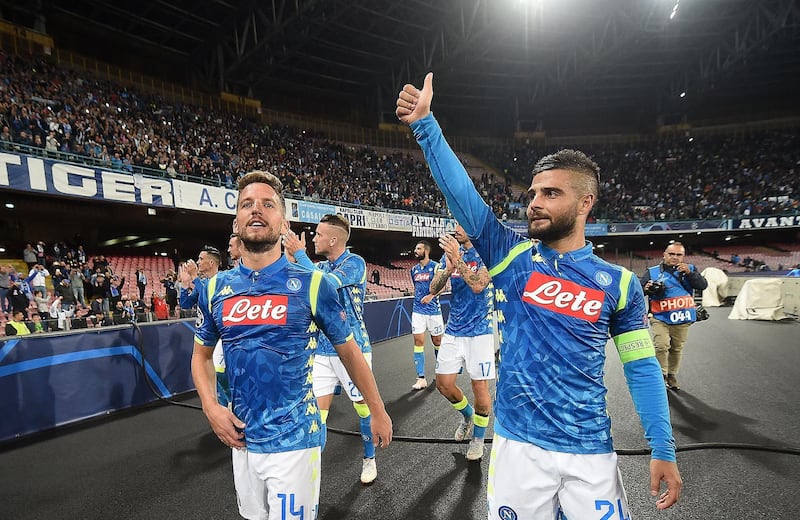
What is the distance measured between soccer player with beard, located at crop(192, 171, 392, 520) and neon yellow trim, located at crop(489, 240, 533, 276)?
2.36 feet

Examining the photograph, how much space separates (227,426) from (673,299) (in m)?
6.24

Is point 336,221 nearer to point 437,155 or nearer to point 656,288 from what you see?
point 437,155

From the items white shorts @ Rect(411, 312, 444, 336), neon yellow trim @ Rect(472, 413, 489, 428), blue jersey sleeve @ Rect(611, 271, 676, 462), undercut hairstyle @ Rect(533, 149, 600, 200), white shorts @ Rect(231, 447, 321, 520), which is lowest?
neon yellow trim @ Rect(472, 413, 489, 428)

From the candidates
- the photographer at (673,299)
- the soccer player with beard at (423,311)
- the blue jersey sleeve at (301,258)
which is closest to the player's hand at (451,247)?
the blue jersey sleeve at (301,258)

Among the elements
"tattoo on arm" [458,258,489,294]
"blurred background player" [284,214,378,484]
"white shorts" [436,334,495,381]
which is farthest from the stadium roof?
"white shorts" [436,334,495,381]

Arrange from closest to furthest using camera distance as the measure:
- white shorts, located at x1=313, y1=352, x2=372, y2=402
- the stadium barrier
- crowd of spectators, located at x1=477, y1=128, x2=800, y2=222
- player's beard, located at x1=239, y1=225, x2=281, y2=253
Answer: player's beard, located at x1=239, y1=225, x2=281, y2=253
white shorts, located at x1=313, y1=352, x2=372, y2=402
the stadium barrier
crowd of spectators, located at x1=477, y1=128, x2=800, y2=222

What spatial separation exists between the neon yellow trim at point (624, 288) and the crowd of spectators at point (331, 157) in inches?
514

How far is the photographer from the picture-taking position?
564 centimetres

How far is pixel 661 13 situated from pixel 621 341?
27.9 m

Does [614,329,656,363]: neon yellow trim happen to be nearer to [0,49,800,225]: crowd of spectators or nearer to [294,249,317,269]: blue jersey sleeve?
[294,249,317,269]: blue jersey sleeve

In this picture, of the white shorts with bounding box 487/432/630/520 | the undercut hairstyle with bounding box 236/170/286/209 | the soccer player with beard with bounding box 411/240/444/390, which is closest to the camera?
the white shorts with bounding box 487/432/630/520

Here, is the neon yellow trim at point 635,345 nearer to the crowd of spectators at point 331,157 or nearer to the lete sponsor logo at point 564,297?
the lete sponsor logo at point 564,297

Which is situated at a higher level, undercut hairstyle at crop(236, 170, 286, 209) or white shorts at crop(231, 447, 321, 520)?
undercut hairstyle at crop(236, 170, 286, 209)

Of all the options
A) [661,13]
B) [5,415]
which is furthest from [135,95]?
[661,13]
